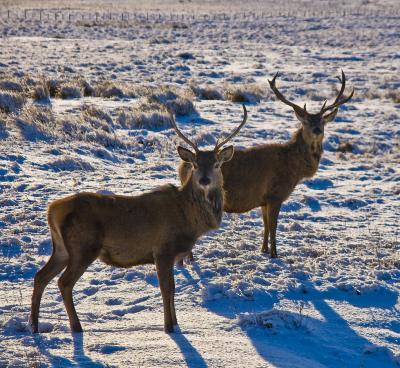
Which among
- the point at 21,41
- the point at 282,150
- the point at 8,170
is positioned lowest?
the point at 8,170

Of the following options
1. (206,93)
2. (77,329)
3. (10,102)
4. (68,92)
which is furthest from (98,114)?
(77,329)

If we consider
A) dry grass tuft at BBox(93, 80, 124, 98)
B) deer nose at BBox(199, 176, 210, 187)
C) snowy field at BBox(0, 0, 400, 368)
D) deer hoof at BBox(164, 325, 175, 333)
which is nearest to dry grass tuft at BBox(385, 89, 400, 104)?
snowy field at BBox(0, 0, 400, 368)

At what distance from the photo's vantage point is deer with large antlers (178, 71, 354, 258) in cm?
714

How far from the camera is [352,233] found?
805 centimetres

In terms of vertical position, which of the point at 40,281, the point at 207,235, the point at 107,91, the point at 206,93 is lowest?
the point at 207,235

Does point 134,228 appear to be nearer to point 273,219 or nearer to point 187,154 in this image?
point 187,154

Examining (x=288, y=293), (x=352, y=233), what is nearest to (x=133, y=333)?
(x=288, y=293)

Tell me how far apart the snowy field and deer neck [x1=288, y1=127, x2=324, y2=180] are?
1122 mm

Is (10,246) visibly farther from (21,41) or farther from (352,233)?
(21,41)

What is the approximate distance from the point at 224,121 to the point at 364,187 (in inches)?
208

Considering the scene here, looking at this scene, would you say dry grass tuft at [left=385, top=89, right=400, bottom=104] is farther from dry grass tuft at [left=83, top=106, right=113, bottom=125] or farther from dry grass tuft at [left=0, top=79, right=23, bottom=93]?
dry grass tuft at [left=0, top=79, right=23, bottom=93]

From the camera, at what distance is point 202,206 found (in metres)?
5.41

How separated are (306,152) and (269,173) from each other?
3.03 feet

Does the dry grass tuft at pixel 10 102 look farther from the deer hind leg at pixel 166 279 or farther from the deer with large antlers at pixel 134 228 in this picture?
the deer hind leg at pixel 166 279
